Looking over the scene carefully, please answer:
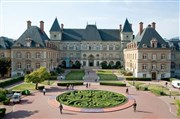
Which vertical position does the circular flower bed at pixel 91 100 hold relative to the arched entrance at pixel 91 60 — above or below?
below

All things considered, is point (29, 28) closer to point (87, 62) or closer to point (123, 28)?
point (87, 62)

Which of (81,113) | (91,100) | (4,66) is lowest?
(81,113)

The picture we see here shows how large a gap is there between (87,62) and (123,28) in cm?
2031

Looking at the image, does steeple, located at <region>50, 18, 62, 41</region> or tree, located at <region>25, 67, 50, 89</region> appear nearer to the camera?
tree, located at <region>25, 67, 50, 89</region>

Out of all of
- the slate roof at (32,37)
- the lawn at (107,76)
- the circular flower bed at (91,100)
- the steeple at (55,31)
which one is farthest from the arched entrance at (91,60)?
the circular flower bed at (91,100)

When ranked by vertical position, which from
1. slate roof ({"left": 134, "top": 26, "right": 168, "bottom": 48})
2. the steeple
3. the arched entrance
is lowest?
the arched entrance

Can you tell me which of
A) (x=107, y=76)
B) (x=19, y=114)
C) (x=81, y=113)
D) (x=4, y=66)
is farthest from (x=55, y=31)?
(x=81, y=113)

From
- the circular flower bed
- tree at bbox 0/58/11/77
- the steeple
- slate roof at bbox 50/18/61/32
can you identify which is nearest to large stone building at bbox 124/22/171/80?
the circular flower bed

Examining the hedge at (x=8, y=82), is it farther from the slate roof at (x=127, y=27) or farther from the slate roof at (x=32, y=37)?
the slate roof at (x=127, y=27)

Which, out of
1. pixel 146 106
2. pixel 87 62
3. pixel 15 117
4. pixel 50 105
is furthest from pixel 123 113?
pixel 87 62

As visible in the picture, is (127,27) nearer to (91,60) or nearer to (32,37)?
(91,60)

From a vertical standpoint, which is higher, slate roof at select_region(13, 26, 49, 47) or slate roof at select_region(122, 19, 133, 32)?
slate roof at select_region(122, 19, 133, 32)

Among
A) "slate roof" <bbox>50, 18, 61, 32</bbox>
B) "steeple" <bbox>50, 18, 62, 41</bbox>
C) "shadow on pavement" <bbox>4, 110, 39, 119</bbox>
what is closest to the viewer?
"shadow on pavement" <bbox>4, 110, 39, 119</bbox>

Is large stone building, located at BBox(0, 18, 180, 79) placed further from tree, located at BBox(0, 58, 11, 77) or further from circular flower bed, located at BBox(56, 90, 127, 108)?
circular flower bed, located at BBox(56, 90, 127, 108)
